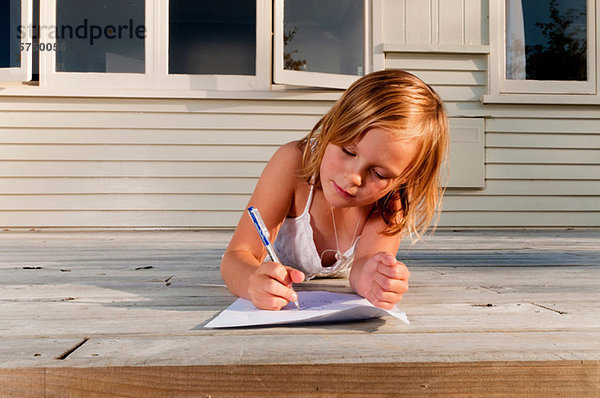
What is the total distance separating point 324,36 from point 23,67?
217cm

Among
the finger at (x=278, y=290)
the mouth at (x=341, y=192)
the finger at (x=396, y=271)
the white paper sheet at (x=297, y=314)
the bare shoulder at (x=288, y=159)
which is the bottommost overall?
the white paper sheet at (x=297, y=314)

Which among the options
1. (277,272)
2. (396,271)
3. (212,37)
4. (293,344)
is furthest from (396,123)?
(212,37)

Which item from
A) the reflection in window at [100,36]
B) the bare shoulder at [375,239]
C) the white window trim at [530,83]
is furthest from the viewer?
the white window trim at [530,83]

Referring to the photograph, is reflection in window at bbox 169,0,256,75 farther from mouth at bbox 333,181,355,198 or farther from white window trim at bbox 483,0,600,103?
mouth at bbox 333,181,355,198

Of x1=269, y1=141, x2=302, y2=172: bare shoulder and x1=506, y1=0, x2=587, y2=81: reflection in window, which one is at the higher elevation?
x1=506, y1=0, x2=587, y2=81: reflection in window

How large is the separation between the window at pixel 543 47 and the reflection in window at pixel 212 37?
1.97 m

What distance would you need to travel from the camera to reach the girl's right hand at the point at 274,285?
1.00 meters

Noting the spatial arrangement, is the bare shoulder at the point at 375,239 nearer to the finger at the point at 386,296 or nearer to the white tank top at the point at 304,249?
the white tank top at the point at 304,249

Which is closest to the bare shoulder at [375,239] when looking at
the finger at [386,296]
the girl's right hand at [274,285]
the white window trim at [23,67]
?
the finger at [386,296]

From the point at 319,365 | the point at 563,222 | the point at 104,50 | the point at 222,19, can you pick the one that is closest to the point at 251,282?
the point at 319,365

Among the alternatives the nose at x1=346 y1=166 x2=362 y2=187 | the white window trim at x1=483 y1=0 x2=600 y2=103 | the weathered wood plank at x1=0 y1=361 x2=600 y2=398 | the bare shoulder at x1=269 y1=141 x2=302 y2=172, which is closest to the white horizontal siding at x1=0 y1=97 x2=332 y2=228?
the white window trim at x1=483 y1=0 x2=600 y2=103

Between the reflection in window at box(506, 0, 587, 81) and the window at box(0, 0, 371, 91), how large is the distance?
1.21 metres

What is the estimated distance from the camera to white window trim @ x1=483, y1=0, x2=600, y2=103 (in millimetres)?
4016

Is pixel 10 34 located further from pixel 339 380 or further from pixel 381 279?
pixel 339 380
